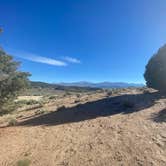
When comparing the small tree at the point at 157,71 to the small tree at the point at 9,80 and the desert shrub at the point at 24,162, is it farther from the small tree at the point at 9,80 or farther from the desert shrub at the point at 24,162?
the desert shrub at the point at 24,162

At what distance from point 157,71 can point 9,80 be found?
53.1 ft

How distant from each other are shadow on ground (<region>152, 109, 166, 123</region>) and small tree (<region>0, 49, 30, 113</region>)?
367 inches

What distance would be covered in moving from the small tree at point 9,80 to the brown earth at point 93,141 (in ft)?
7.23

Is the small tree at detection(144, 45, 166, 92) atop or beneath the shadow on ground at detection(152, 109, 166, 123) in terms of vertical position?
atop

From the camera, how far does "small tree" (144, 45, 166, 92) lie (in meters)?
21.7

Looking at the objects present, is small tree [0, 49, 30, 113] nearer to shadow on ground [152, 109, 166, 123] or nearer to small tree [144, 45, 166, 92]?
shadow on ground [152, 109, 166, 123]

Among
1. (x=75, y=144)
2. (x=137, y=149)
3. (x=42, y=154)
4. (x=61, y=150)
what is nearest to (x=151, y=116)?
(x=137, y=149)

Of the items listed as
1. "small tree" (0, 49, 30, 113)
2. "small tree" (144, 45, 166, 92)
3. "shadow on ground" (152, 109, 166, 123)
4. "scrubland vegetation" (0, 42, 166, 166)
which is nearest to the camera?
"scrubland vegetation" (0, 42, 166, 166)

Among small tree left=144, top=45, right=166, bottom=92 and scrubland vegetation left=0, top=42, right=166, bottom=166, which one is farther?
small tree left=144, top=45, right=166, bottom=92

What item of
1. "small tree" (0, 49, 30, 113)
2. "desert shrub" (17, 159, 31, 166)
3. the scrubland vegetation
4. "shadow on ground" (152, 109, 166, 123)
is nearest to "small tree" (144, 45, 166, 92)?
the scrubland vegetation

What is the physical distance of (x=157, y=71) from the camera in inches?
875

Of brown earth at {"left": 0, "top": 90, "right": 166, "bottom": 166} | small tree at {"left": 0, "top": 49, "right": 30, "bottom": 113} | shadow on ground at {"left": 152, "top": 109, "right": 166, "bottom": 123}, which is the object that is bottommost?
brown earth at {"left": 0, "top": 90, "right": 166, "bottom": 166}

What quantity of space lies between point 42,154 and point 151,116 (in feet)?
26.0

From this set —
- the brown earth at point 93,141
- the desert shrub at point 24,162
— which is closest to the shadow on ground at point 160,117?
the brown earth at point 93,141
